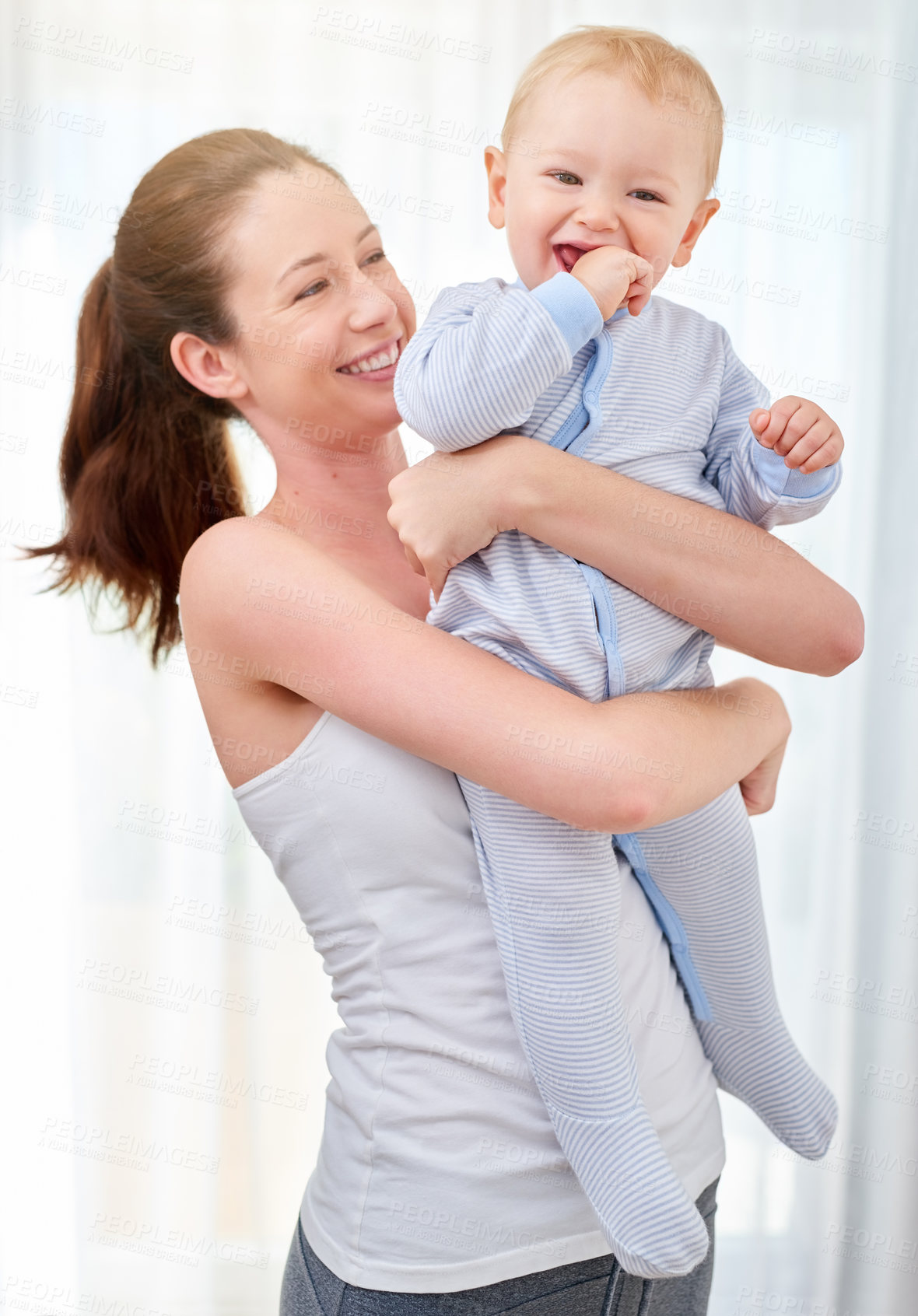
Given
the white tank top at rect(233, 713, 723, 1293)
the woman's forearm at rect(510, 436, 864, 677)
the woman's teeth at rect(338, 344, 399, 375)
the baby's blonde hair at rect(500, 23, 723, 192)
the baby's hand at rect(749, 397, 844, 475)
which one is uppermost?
the baby's blonde hair at rect(500, 23, 723, 192)

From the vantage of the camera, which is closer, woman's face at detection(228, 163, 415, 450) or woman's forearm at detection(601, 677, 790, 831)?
woman's forearm at detection(601, 677, 790, 831)

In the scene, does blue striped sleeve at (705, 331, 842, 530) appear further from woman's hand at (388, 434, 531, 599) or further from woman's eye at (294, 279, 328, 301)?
woman's eye at (294, 279, 328, 301)

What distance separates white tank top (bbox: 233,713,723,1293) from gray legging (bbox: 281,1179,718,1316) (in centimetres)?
2

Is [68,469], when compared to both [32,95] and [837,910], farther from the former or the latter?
[837,910]

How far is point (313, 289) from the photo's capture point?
1296mm

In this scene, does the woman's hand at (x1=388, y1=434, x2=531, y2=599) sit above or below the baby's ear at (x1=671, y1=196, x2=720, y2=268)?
below

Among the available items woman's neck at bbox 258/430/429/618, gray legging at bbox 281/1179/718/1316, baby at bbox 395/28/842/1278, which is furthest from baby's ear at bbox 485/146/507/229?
gray legging at bbox 281/1179/718/1316

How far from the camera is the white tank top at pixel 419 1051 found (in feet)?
3.48

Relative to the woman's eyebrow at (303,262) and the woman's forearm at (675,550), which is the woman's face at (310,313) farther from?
the woman's forearm at (675,550)

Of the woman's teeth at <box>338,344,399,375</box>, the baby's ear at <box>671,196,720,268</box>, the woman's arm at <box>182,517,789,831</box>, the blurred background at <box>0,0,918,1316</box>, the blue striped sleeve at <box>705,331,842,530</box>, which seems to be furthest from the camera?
the blurred background at <box>0,0,918,1316</box>

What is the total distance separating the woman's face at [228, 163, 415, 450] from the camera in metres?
1.28

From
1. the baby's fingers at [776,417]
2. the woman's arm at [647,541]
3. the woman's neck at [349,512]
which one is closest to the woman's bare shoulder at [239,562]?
the woman's arm at [647,541]

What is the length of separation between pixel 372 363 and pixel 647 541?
18.1 inches

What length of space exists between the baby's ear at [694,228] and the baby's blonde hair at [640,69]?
7 cm
